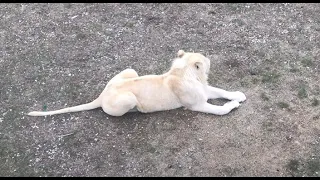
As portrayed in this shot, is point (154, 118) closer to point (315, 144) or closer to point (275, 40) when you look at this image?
point (315, 144)

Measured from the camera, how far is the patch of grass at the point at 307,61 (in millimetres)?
6688

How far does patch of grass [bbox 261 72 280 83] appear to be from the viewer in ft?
21.1

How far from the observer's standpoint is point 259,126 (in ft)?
19.1

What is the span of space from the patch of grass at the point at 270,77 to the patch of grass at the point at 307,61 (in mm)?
484

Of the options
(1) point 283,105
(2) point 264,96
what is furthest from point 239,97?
(1) point 283,105

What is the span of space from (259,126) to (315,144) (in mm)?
687

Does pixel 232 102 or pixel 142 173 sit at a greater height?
pixel 232 102

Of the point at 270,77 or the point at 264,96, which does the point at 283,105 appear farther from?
the point at 270,77

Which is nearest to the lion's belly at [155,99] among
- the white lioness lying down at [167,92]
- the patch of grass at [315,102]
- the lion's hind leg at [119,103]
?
the white lioness lying down at [167,92]

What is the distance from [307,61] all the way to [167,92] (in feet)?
7.30

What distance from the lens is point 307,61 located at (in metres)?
6.73

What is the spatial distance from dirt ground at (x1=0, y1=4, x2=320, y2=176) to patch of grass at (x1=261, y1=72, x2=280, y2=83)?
0.02 meters

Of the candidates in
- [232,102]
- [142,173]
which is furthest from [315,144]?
[142,173]

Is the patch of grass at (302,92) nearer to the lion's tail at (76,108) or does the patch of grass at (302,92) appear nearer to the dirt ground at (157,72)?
the dirt ground at (157,72)
